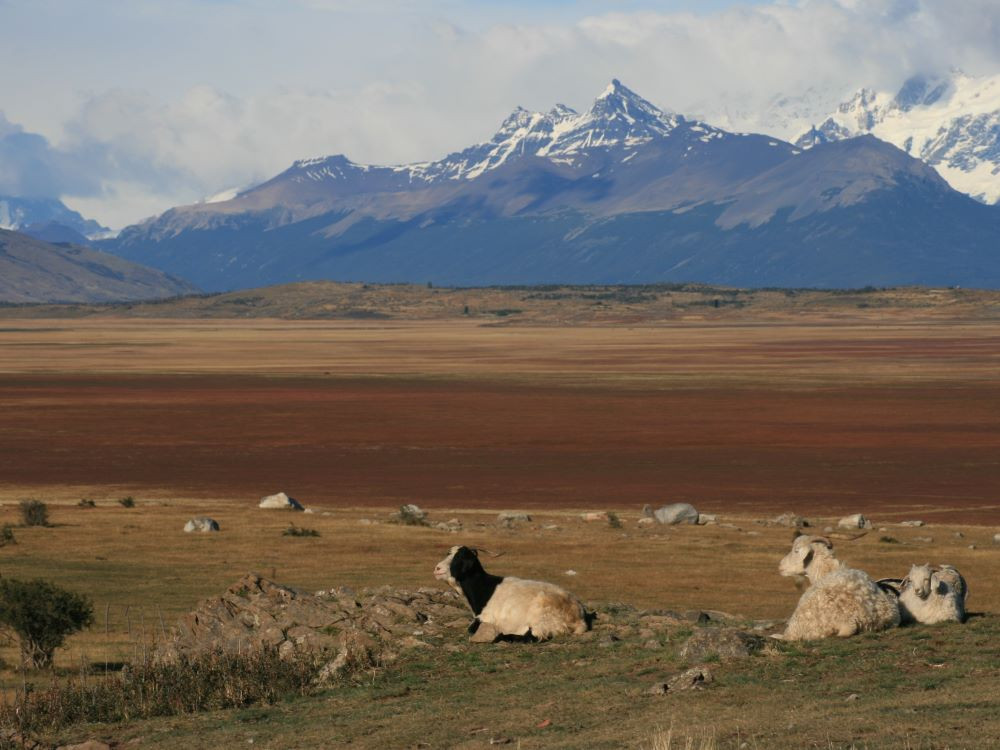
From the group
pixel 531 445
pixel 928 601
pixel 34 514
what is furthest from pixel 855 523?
pixel 531 445

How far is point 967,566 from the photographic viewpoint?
29.1m

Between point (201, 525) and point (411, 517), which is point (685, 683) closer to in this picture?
point (201, 525)

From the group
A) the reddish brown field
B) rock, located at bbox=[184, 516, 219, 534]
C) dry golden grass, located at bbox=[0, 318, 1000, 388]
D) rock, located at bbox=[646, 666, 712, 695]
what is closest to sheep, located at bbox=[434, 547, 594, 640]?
rock, located at bbox=[646, 666, 712, 695]

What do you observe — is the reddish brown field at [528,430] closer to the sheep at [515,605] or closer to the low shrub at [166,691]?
the sheep at [515,605]

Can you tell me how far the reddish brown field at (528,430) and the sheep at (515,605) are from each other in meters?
23.5

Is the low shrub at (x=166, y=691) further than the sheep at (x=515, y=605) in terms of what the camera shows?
No

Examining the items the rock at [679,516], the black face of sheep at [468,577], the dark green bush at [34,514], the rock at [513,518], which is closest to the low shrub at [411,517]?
the rock at [513,518]

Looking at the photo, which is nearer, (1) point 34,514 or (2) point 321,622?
(2) point 321,622

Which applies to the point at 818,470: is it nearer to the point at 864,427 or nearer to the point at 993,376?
the point at 864,427

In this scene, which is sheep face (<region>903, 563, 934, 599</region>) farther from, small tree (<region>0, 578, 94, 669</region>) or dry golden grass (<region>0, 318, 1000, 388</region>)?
dry golden grass (<region>0, 318, 1000, 388</region>)

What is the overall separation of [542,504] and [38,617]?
2408cm

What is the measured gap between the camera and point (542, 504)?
43.0 metres

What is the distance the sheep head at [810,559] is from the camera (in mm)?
19391

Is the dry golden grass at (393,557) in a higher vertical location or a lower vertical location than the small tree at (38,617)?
lower
